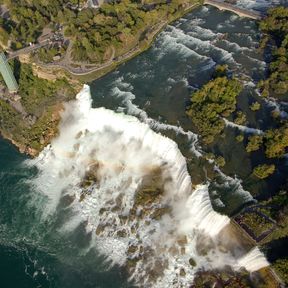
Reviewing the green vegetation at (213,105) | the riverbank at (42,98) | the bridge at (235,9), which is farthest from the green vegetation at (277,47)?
the riverbank at (42,98)

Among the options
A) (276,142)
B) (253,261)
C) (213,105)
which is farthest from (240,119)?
(253,261)

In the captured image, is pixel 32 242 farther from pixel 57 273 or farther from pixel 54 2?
pixel 54 2

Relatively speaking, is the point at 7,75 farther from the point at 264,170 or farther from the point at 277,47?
the point at 277,47

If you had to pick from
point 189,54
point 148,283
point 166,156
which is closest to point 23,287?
point 148,283

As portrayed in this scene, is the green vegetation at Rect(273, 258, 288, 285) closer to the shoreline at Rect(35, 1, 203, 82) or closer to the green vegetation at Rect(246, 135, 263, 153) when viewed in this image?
the green vegetation at Rect(246, 135, 263, 153)

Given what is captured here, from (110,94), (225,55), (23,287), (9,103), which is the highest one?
(225,55)

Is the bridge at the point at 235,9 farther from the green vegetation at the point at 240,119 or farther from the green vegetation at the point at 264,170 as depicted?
the green vegetation at the point at 264,170
